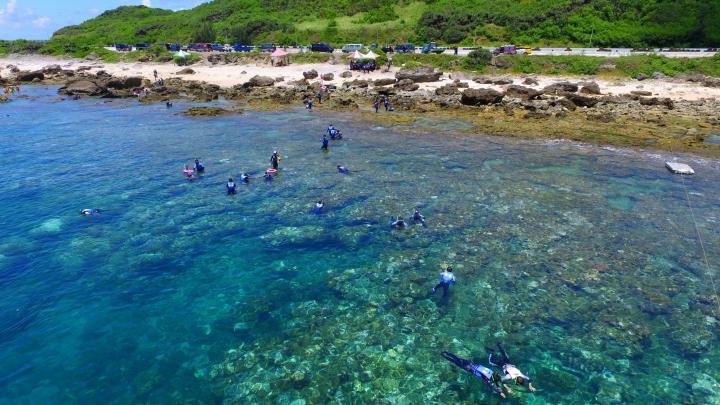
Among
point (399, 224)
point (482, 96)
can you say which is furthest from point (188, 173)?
point (482, 96)

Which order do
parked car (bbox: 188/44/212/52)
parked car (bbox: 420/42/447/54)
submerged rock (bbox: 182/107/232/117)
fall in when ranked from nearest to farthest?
submerged rock (bbox: 182/107/232/117), parked car (bbox: 420/42/447/54), parked car (bbox: 188/44/212/52)

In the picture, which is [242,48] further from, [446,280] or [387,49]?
[446,280]

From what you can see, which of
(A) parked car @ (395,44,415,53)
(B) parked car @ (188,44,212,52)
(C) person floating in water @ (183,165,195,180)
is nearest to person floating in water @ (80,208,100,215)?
(C) person floating in water @ (183,165,195,180)

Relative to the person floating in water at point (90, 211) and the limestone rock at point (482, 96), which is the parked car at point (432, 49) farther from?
the person floating in water at point (90, 211)

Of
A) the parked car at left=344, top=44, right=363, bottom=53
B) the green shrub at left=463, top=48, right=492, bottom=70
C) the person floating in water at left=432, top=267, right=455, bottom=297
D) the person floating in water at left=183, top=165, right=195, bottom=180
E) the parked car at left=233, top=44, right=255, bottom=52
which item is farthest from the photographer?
the parked car at left=233, top=44, right=255, bottom=52

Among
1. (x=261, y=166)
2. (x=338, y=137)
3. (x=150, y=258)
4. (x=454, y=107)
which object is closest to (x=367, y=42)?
(x=454, y=107)

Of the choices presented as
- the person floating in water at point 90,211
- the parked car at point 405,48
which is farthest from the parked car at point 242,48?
the person floating in water at point 90,211

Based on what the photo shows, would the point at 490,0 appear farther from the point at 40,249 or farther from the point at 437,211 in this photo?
the point at 40,249

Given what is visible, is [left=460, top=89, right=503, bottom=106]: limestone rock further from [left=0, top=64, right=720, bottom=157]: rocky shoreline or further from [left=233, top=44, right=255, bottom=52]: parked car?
[left=233, top=44, right=255, bottom=52]: parked car
